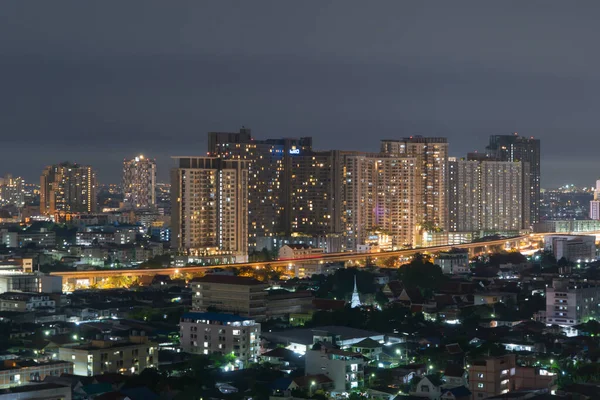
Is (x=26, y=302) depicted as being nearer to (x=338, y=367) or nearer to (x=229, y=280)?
(x=229, y=280)

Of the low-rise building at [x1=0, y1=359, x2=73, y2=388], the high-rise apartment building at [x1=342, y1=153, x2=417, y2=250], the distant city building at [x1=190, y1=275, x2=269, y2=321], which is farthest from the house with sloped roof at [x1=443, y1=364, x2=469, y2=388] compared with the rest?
the high-rise apartment building at [x1=342, y1=153, x2=417, y2=250]

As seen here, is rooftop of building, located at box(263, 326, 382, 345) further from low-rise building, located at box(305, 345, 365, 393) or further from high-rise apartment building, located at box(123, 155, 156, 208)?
high-rise apartment building, located at box(123, 155, 156, 208)

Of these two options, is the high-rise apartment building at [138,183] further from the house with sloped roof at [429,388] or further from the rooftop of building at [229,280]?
the house with sloped roof at [429,388]

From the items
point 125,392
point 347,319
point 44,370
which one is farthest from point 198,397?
point 347,319

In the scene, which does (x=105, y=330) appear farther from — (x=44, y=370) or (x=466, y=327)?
(x=466, y=327)

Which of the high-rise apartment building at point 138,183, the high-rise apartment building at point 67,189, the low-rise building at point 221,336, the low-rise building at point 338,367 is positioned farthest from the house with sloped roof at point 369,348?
the high-rise apartment building at point 138,183

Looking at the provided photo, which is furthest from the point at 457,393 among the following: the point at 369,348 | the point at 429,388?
the point at 369,348
